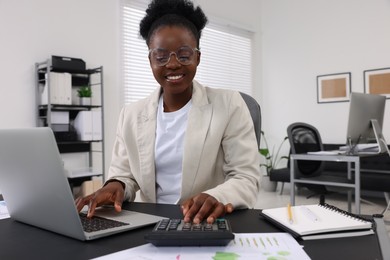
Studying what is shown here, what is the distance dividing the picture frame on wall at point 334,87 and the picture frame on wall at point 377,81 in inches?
9.5

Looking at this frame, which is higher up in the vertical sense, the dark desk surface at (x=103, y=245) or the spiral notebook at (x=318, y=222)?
the spiral notebook at (x=318, y=222)

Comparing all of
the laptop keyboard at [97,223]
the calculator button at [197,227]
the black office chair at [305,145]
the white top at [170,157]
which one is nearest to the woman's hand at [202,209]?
the calculator button at [197,227]

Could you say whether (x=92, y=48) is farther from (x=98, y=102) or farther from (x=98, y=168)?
(x=98, y=168)

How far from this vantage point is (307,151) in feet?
11.3

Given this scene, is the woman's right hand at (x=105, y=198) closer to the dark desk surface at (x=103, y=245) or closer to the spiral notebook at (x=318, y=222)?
the dark desk surface at (x=103, y=245)

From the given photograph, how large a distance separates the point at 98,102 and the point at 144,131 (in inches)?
106

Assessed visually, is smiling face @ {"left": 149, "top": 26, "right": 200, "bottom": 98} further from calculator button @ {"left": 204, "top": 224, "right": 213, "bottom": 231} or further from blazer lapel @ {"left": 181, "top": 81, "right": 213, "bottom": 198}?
calculator button @ {"left": 204, "top": 224, "right": 213, "bottom": 231}

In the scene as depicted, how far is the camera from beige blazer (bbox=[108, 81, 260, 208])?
1.27m

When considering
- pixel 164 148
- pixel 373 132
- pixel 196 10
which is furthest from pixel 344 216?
pixel 373 132

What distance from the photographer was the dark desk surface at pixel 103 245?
25.5 inches

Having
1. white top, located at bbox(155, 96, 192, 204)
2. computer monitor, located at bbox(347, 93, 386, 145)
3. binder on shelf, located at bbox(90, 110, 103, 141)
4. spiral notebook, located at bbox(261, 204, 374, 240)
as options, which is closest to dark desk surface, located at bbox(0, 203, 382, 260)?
spiral notebook, located at bbox(261, 204, 374, 240)

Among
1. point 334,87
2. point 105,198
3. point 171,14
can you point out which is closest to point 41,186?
point 105,198

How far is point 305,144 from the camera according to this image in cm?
341

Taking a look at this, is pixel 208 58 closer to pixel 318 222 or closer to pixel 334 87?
pixel 334 87
